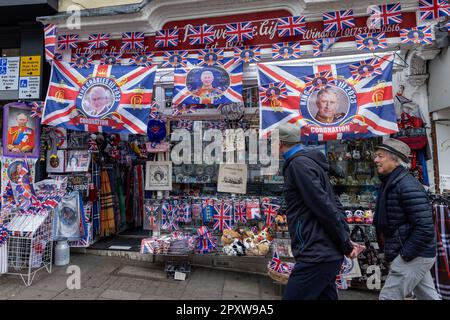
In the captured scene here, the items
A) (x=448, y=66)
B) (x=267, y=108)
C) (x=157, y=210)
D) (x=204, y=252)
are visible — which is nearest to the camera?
(x=448, y=66)

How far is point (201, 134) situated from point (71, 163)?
2.64 m

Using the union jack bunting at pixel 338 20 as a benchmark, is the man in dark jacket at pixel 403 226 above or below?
below

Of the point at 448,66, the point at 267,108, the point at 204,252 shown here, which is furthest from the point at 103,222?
the point at 448,66

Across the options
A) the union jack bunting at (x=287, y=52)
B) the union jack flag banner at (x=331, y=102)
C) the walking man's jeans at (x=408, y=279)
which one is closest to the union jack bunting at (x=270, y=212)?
the union jack flag banner at (x=331, y=102)

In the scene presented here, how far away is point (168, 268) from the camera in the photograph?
4535mm

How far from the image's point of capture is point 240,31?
15.6ft

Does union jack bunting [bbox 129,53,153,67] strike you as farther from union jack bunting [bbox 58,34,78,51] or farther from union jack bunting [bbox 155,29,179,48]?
union jack bunting [bbox 58,34,78,51]

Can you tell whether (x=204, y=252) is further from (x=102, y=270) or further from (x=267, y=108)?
(x=267, y=108)

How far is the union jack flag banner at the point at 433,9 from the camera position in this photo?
422 centimetres

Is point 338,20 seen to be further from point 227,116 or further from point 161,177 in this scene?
point 161,177

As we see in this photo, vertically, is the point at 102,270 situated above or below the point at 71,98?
below

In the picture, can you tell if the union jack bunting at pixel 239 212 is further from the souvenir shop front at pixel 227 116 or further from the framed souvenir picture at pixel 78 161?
the framed souvenir picture at pixel 78 161

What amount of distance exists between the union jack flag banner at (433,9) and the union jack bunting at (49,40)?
251 inches

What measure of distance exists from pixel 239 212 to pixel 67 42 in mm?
4679
